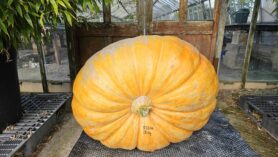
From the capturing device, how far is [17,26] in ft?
4.96

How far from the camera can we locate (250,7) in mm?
3059

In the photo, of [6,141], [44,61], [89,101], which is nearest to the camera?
[89,101]

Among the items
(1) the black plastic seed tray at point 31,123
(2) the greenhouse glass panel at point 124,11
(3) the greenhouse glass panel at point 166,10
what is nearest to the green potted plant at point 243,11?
(3) the greenhouse glass panel at point 166,10

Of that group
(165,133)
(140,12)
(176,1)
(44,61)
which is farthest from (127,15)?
(165,133)

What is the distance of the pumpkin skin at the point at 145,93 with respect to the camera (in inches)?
64.8

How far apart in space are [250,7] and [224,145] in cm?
195

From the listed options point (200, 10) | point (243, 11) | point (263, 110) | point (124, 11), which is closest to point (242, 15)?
point (243, 11)

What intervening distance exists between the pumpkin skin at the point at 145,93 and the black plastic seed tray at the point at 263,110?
0.83m

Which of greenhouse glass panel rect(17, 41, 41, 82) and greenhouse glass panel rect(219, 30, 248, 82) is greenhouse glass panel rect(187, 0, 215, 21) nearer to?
greenhouse glass panel rect(219, 30, 248, 82)

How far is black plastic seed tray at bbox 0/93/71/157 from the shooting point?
5.90 feet

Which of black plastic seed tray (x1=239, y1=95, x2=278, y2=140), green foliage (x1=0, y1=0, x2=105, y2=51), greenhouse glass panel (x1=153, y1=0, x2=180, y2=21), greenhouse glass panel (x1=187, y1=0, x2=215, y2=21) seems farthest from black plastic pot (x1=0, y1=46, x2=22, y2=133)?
black plastic seed tray (x1=239, y1=95, x2=278, y2=140)

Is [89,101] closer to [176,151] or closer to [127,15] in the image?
[176,151]

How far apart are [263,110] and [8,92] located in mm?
2331

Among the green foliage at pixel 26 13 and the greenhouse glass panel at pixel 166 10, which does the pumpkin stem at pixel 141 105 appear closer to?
the green foliage at pixel 26 13
